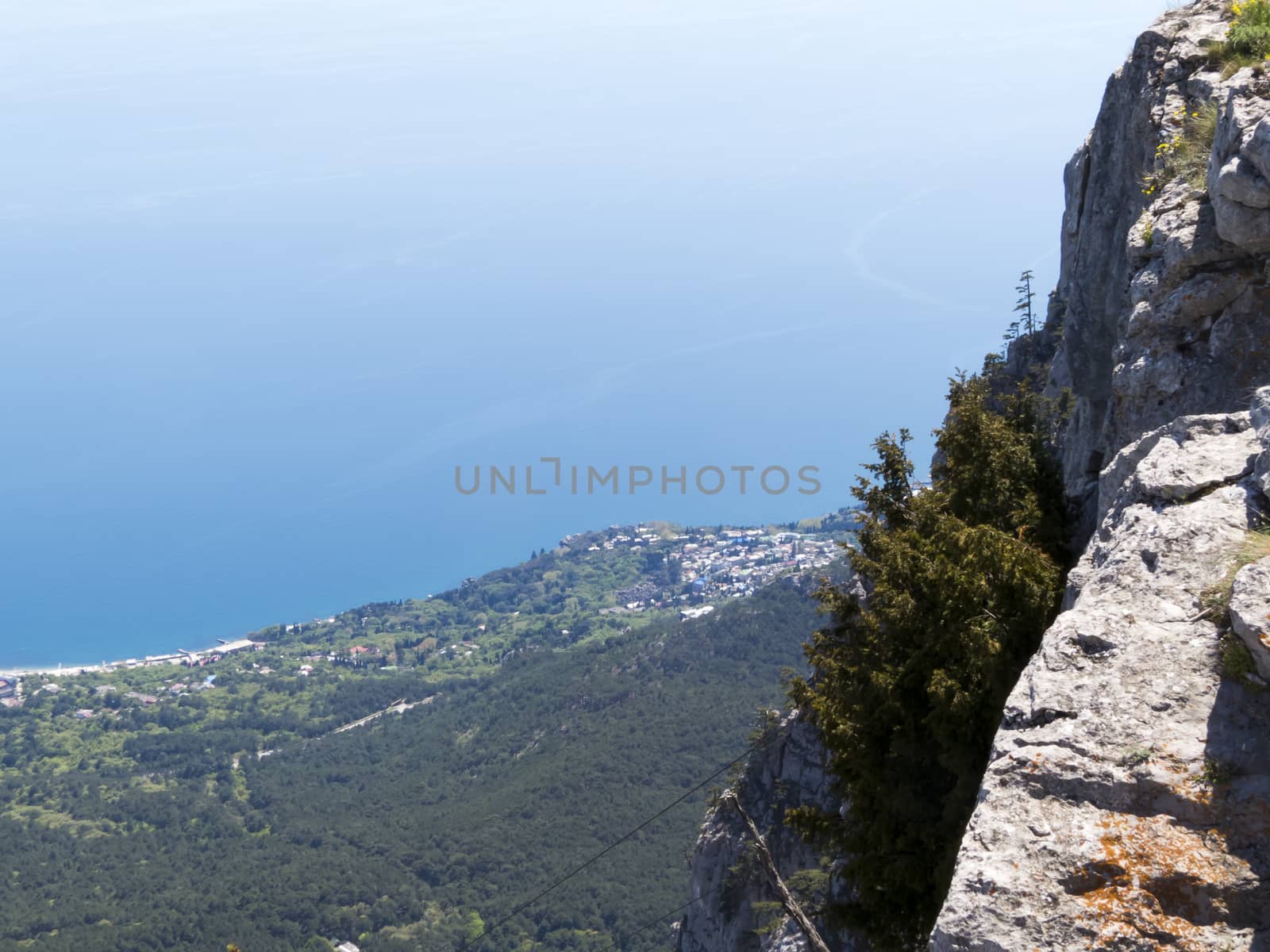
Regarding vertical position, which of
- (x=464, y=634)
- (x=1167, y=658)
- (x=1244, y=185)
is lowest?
(x=1167, y=658)

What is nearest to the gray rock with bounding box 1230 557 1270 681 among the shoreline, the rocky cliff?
the rocky cliff

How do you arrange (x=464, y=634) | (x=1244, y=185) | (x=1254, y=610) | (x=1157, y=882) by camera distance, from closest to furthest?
(x=1157, y=882)
(x=1254, y=610)
(x=1244, y=185)
(x=464, y=634)

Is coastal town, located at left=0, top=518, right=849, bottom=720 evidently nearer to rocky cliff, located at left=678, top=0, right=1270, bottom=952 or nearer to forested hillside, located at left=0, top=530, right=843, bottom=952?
forested hillside, located at left=0, top=530, right=843, bottom=952

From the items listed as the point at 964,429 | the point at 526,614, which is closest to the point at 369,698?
the point at 526,614

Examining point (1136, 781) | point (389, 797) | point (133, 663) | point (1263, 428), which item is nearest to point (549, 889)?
point (389, 797)

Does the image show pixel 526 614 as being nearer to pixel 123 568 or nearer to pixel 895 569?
pixel 123 568

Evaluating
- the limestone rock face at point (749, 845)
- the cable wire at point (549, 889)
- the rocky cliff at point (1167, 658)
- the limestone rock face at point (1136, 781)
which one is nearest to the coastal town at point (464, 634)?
the cable wire at point (549, 889)

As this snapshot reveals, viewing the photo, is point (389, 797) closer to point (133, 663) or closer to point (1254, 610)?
point (133, 663)
